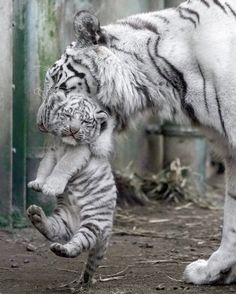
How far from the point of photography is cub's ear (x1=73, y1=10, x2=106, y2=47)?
349 cm

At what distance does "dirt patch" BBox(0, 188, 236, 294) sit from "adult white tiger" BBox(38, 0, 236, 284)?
68cm

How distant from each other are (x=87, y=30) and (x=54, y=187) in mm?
618

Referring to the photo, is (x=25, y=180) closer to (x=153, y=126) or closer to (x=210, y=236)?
(x=210, y=236)

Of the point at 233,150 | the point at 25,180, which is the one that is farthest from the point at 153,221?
the point at 233,150

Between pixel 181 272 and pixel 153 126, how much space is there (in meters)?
2.63

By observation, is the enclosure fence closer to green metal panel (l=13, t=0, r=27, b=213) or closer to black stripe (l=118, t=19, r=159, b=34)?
green metal panel (l=13, t=0, r=27, b=213)

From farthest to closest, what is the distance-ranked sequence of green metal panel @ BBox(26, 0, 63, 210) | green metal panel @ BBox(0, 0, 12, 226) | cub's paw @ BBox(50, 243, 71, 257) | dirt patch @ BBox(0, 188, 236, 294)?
green metal panel @ BBox(26, 0, 63, 210) < green metal panel @ BBox(0, 0, 12, 226) < dirt patch @ BBox(0, 188, 236, 294) < cub's paw @ BBox(50, 243, 71, 257)

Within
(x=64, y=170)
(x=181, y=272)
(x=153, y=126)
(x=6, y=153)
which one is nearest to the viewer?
(x=64, y=170)

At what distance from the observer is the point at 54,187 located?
3.40m

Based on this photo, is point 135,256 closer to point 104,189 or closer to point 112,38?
point 104,189

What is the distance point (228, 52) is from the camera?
3.46 meters

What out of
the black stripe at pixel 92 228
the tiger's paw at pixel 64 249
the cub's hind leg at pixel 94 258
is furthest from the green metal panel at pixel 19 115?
the tiger's paw at pixel 64 249

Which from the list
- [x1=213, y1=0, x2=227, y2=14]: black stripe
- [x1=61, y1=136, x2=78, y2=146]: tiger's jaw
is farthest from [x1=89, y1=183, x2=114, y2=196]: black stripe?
[x1=213, y1=0, x2=227, y2=14]: black stripe

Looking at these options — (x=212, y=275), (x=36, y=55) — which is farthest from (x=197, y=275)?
(x=36, y=55)
